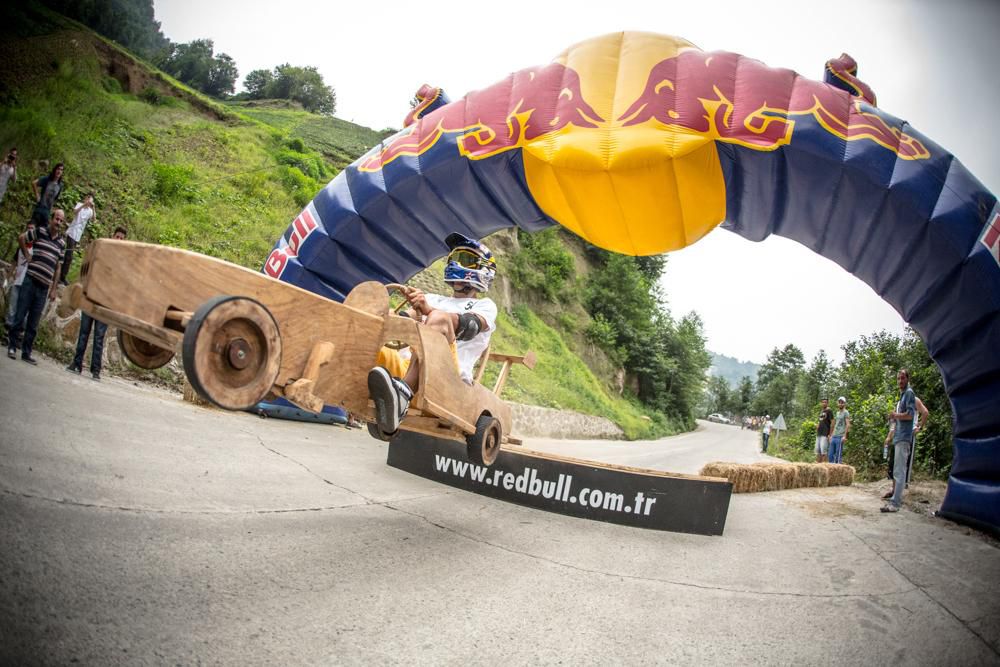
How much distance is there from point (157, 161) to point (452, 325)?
11417 mm

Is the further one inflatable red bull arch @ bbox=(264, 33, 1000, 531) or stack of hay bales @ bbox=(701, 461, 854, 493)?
stack of hay bales @ bbox=(701, 461, 854, 493)

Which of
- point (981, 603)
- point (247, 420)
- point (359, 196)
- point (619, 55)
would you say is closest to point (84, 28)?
point (359, 196)

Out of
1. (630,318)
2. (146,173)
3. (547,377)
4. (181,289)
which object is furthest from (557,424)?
(630,318)

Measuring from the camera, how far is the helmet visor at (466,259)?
11.6ft

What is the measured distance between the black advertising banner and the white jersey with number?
0.83 metres

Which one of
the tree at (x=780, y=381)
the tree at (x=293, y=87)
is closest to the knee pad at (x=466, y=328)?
the tree at (x=293, y=87)

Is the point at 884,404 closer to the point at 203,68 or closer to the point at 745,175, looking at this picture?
the point at 745,175

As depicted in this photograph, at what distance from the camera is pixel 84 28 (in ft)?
51.5

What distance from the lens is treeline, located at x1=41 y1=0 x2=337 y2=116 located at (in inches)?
685

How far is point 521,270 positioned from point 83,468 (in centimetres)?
2116

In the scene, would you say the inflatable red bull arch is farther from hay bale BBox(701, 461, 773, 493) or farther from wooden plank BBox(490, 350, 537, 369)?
wooden plank BBox(490, 350, 537, 369)

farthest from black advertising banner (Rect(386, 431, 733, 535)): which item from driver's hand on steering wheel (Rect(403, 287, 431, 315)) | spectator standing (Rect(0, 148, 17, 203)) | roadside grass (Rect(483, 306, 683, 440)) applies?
roadside grass (Rect(483, 306, 683, 440))

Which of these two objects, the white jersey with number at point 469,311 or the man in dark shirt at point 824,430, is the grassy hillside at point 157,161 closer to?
the white jersey with number at point 469,311

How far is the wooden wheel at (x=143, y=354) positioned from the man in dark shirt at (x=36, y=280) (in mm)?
Result: 3714
